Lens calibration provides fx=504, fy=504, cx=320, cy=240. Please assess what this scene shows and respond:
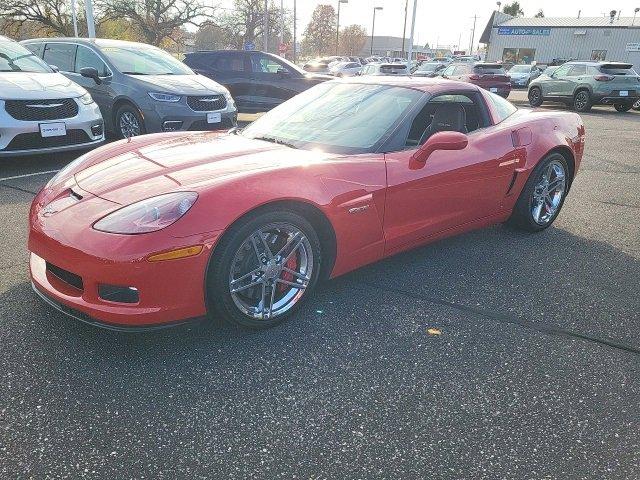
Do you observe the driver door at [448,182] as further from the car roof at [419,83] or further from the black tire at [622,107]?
the black tire at [622,107]

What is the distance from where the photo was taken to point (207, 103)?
291 inches

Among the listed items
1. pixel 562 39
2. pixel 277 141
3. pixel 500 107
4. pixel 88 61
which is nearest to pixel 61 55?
pixel 88 61

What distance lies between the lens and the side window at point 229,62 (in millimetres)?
10828

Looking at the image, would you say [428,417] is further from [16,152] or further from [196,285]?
[16,152]

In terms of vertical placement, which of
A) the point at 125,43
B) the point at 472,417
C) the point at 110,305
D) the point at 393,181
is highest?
the point at 125,43

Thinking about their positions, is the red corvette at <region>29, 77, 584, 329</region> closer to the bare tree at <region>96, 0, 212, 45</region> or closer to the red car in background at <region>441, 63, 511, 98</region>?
the red car in background at <region>441, 63, 511, 98</region>

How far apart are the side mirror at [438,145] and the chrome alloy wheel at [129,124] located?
542 centimetres

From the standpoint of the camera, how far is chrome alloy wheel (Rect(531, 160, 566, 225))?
4.16 m

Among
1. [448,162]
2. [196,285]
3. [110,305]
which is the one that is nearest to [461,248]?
[448,162]

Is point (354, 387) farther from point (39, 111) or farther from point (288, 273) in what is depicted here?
point (39, 111)

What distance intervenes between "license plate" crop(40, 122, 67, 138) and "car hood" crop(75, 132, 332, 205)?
2870mm

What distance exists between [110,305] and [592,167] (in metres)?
7.15

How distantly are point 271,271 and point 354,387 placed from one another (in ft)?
2.38

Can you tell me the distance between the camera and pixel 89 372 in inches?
87.8
